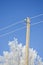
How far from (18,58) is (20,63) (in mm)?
248

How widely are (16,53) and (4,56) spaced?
1.53 ft

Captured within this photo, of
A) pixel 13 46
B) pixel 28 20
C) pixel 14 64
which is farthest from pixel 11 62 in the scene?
pixel 28 20

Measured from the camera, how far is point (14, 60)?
7590mm

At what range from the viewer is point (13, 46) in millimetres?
7648

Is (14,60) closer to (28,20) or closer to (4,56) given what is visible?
(4,56)

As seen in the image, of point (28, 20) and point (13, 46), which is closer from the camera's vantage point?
point (28, 20)

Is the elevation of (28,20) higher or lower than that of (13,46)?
lower

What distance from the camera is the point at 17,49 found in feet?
25.2

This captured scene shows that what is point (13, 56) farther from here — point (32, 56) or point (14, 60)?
point (32, 56)

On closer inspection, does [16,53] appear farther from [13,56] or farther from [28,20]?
[28,20]

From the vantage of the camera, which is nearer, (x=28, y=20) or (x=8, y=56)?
(x=28, y=20)

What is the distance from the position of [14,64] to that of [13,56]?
0.99 feet

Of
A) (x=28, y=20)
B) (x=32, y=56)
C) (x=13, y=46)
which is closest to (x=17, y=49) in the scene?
(x=13, y=46)

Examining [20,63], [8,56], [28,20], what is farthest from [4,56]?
[28,20]
